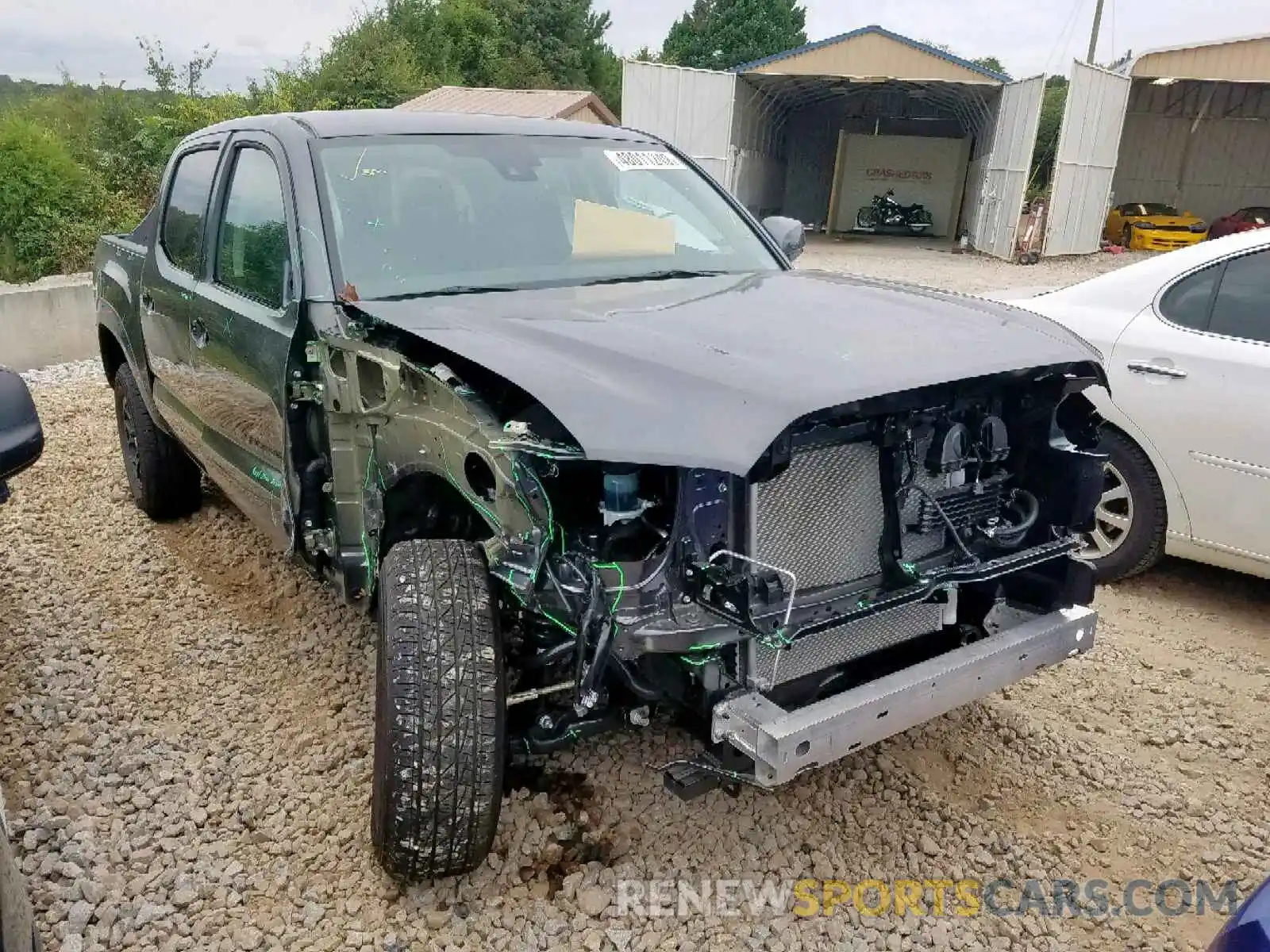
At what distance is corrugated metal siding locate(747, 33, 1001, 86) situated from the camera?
20.2m

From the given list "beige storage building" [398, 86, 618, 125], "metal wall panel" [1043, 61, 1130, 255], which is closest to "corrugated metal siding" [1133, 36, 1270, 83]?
"metal wall panel" [1043, 61, 1130, 255]

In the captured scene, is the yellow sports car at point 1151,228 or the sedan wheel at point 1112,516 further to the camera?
the yellow sports car at point 1151,228

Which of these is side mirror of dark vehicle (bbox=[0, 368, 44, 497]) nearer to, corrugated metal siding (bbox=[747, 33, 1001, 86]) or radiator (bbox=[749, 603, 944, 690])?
radiator (bbox=[749, 603, 944, 690])

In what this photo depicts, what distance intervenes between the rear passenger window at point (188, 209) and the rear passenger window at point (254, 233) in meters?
0.25

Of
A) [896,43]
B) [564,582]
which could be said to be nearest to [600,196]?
[564,582]

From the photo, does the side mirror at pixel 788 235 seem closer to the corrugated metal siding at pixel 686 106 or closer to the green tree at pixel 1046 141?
the corrugated metal siding at pixel 686 106

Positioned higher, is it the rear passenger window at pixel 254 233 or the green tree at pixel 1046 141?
the green tree at pixel 1046 141

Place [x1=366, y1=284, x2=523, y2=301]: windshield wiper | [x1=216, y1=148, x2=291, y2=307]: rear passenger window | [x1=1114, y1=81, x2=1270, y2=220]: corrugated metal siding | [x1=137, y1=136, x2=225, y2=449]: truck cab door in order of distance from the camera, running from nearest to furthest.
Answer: [x1=366, y1=284, x2=523, y2=301]: windshield wiper
[x1=216, y1=148, x2=291, y2=307]: rear passenger window
[x1=137, y1=136, x2=225, y2=449]: truck cab door
[x1=1114, y1=81, x2=1270, y2=220]: corrugated metal siding

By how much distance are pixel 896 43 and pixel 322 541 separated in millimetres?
20322

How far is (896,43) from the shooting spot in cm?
2027

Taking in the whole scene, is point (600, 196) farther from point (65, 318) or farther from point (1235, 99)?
point (1235, 99)

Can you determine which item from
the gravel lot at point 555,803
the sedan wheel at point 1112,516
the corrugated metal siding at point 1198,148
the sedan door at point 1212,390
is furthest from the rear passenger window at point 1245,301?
the corrugated metal siding at point 1198,148

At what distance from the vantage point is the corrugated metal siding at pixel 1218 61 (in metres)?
19.0

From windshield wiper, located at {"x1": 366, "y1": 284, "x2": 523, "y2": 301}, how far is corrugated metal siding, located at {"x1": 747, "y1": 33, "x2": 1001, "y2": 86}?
19.5 m
